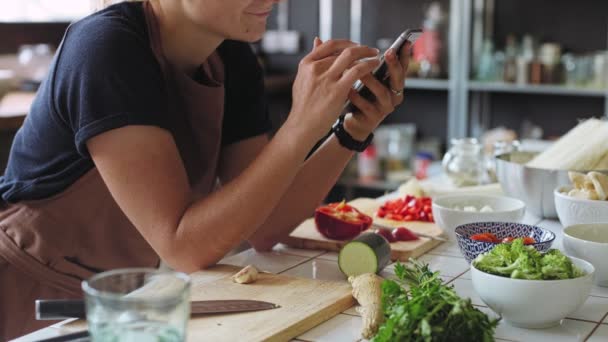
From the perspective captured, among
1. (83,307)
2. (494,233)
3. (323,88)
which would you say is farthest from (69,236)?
(494,233)

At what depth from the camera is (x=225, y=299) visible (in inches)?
49.8

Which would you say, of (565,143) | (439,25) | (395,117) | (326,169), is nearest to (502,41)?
(439,25)

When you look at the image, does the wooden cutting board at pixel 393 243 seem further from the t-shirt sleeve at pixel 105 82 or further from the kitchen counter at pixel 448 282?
the t-shirt sleeve at pixel 105 82

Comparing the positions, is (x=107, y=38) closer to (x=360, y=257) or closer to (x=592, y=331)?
(x=360, y=257)

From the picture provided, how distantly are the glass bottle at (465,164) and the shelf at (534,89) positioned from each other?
1.79 metres

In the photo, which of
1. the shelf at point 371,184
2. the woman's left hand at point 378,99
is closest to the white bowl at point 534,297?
Result: the woman's left hand at point 378,99

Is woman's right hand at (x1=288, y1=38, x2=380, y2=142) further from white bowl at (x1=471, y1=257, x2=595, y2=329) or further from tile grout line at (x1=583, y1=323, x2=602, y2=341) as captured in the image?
tile grout line at (x1=583, y1=323, x2=602, y2=341)

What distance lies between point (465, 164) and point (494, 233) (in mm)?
819

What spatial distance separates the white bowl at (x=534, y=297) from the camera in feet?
3.63

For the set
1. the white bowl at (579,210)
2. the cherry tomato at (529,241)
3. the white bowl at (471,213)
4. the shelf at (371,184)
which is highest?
the cherry tomato at (529,241)

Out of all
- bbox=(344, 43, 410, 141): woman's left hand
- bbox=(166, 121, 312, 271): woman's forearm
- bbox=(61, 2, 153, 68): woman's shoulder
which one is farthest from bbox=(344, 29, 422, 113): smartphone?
bbox=(61, 2, 153, 68): woman's shoulder

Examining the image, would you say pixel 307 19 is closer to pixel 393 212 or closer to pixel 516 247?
pixel 393 212

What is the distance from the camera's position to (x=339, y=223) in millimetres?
1613

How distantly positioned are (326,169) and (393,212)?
22 centimetres
